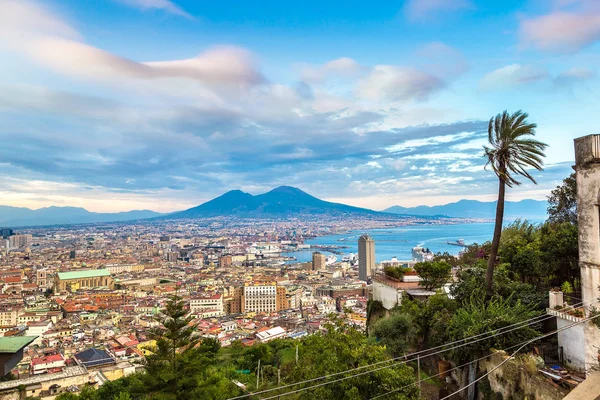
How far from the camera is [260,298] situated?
49.8 m

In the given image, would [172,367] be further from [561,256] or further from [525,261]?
[561,256]

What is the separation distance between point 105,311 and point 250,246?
251 ft

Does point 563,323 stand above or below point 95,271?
above

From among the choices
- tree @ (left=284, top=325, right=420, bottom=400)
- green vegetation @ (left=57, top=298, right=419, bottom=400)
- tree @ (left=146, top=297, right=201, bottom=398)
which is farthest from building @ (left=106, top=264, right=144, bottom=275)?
tree @ (left=284, top=325, right=420, bottom=400)

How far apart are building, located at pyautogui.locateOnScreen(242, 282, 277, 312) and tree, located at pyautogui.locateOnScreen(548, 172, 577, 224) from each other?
40301 millimetres

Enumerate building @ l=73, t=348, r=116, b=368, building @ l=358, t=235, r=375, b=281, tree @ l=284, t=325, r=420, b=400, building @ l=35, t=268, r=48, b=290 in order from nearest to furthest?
tree @ l=284, t=325, r=420, b=400, building @ l=73, t=348, r=116, b=368, building @ l=358, t=235, r=375, b=281, building @ l=35, t=268, r=48, b=290

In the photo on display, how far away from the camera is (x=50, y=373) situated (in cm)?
1969

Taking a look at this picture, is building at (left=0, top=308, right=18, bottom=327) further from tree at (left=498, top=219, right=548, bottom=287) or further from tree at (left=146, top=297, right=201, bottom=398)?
tree at (left=498, top=219, right=548, bottom=287)

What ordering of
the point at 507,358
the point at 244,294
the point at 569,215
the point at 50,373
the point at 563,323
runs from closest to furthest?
1. the point at 507,358
2. the point at 563,323
3. the point at 569,215
4. the point at 50,373
5. the point at 244,294

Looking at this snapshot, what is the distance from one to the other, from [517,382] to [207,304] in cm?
4480

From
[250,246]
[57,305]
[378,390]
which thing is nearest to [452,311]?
[378,390]

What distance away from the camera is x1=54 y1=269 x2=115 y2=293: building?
58688 mm

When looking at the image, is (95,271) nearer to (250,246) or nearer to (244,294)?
(244,294)

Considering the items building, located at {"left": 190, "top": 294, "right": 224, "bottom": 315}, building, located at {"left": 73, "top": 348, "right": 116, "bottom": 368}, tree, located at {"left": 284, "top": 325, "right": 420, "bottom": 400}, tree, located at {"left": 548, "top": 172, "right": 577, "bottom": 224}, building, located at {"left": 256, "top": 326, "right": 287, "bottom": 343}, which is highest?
tree, located at {"left": 548, "top": 172, "right": 577, "bottom": 224}
